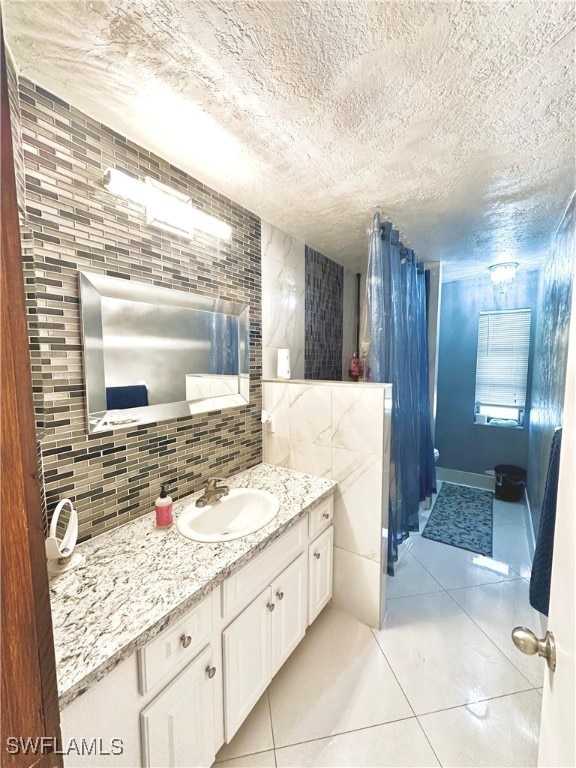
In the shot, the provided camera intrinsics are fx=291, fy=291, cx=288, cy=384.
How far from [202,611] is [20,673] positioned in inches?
27.1

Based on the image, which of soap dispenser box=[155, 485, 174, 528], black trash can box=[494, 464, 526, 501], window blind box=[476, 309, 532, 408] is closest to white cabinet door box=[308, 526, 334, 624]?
soap dispenser box=[155, 485, 174, 528]

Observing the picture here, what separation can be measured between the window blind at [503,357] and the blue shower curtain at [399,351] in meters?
1.29

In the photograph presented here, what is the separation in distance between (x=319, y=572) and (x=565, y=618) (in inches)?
48.7

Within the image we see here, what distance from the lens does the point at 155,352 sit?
1.31m

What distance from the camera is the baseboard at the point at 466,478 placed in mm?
3334

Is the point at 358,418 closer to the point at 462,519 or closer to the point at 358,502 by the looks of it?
the point at 358,502

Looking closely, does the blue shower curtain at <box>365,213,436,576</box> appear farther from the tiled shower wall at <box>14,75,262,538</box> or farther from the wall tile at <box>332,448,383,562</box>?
the tiled shower wall at <box>14,75,262,538</box>

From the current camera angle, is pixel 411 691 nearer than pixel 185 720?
No

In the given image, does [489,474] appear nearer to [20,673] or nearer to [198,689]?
[198,689]

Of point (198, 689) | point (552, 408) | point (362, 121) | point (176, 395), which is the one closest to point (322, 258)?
point (362, 121)

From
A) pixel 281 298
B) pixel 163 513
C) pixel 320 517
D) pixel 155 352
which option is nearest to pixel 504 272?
pixel 281 298

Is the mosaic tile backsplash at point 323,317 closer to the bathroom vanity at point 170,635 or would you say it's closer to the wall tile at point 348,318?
the wall tile at point 348,318

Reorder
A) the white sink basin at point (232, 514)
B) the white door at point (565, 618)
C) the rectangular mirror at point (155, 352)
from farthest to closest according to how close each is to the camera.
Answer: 1. the white sink basin at point (232, 514)
2. the rectangular mirror at point (155, 352)
3. the white door at point (565, 618)

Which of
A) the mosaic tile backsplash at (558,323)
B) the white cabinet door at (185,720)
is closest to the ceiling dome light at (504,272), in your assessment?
the mosaic tile backsplash at (558,323)
